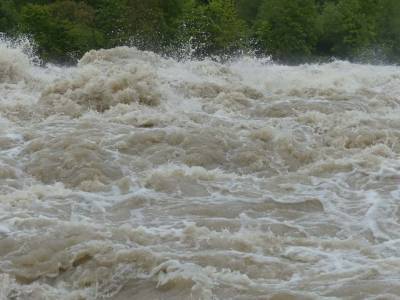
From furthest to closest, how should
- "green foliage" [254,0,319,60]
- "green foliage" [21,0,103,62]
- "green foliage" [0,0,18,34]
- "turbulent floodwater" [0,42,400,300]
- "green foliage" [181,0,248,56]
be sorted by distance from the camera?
"green foliage" [254,0,319,60], "green foliage" [181,0,248,56], "green foliage" [0,0,18,34], "green foliage" [21,0,103,62], "turbulent floodwater" [0,42,400,300]

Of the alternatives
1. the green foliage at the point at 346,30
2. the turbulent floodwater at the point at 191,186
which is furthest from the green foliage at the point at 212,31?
the turbulent floodwater at the point at 191,186

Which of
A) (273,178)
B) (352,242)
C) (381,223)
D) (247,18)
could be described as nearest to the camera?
(352,242)

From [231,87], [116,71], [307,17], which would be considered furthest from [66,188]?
[307,17]

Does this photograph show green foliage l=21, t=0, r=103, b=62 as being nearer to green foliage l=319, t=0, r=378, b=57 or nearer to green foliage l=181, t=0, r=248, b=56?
green foliage l=181, t=0, r=248, b=56

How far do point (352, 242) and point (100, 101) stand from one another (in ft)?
22.0

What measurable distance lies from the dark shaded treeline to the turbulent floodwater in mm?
8829

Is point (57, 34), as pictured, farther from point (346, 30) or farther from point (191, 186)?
point (191, 186)

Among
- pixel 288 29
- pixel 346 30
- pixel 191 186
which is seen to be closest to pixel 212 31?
pixel 288 29

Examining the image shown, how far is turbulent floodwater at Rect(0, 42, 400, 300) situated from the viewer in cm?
631

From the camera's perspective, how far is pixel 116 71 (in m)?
13.5

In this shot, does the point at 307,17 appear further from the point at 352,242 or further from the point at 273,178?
the point at 352,242

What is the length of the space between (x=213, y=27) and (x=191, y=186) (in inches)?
709

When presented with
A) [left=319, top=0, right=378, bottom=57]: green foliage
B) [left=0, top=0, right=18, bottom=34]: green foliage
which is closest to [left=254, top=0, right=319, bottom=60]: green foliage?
[left=319, top=0, right=378, bottom=57]: green foliage

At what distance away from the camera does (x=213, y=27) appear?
26.1 m
